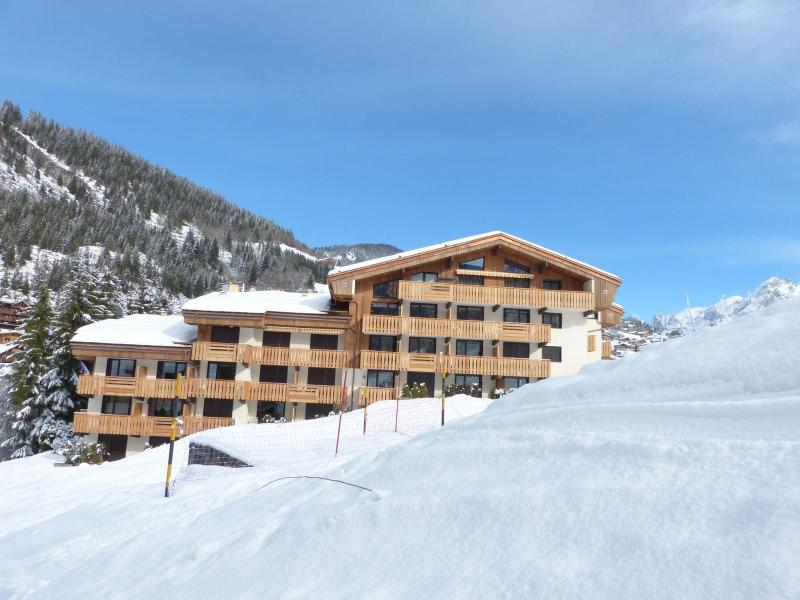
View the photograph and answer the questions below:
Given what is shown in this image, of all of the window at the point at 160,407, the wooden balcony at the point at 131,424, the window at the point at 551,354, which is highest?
the window at the point at 551,354

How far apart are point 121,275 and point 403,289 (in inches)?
3788

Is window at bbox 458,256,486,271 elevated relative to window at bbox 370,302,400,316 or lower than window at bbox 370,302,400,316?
elevated

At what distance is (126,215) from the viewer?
19188 cm

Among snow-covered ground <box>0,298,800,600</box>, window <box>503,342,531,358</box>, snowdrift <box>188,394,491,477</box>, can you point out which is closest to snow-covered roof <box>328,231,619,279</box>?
window <box>503,342,531,358</box>

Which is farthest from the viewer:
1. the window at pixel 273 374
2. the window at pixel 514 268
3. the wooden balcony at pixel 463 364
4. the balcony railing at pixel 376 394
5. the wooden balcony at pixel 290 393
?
the window at pixel 514 268

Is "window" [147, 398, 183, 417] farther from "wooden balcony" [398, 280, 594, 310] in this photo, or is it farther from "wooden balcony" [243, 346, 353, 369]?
"wooden balcony" [398, 280, 594, 310]

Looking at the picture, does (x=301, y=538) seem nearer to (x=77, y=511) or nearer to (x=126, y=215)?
(x=77, y=511)

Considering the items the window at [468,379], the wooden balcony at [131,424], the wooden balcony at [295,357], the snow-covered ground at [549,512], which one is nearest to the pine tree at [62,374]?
the wooden balcony at [131,424]

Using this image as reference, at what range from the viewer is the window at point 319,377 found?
103 ft

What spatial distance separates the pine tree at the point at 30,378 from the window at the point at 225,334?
1182 cm

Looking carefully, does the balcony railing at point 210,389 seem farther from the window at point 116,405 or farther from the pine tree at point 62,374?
the pine tree at point 62,374

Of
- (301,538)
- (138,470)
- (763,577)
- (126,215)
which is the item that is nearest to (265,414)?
(138,470)

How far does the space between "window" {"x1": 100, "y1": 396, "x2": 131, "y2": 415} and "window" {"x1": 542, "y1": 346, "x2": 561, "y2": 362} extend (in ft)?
79.3

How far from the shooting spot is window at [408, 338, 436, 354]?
32000mm
